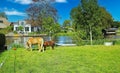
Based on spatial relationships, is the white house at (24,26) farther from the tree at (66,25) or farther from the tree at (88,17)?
the tree at (88,17)

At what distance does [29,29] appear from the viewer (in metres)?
86.2

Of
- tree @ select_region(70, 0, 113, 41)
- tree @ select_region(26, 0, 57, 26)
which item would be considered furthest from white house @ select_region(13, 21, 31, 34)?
tree @ select_region(70, 0, 113, 41)

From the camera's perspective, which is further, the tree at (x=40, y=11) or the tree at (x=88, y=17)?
the tree at (x=40, y=11)

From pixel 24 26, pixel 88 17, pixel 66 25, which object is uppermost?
pixel 66 25

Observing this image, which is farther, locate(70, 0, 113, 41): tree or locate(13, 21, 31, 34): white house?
locate(13, 21, 31, 34): white house

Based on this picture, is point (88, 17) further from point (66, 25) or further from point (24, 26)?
point (66, 25)

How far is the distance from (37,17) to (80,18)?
4577 cm

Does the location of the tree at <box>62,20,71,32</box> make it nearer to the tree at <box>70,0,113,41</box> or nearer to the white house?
the white house

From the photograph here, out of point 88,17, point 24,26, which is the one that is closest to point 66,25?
point 24,26

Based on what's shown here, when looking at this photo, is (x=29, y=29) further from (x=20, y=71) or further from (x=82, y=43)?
(x=20, y=71)

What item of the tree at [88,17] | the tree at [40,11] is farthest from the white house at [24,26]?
the tree at [88,17]

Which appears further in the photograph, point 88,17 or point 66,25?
point 66,25

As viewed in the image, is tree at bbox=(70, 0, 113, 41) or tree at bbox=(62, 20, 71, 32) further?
tree at bbox=(62, 20, 71, 32)

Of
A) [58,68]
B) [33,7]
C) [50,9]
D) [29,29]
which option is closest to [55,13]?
[50,9]
